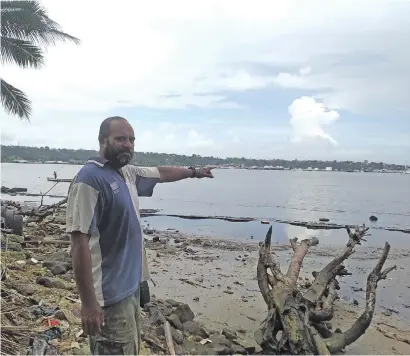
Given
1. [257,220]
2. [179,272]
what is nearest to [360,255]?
[179,272]

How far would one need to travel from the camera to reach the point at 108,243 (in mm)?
3256

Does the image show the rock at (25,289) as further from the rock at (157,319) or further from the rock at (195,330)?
the rock at (195,330)

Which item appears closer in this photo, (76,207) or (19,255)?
(76,207)

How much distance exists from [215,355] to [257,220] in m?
29.5

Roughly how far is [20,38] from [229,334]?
14.6m

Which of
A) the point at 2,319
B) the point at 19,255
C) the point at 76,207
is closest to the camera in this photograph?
the point at 76,207

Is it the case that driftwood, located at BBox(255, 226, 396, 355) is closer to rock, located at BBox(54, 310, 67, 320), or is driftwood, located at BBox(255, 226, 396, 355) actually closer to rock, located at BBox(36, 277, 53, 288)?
rock, located at BBox(54, 310, 67, 320)

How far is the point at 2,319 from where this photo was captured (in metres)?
5.08

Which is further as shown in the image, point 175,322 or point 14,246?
point 14,246

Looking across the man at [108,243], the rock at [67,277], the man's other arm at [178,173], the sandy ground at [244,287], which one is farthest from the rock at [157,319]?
the man at [108,243]

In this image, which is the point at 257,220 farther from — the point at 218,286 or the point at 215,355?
the point at 215,355

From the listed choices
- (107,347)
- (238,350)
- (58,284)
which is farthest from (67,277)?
(107,347)

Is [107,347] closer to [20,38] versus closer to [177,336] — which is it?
[177,336]

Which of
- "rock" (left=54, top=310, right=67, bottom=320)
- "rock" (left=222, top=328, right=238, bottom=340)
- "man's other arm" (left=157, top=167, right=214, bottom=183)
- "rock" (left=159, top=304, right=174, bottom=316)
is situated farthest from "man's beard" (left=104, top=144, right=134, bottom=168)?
"rock" (left=222, top=328, right=238, bottom=340)
